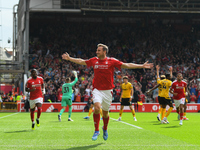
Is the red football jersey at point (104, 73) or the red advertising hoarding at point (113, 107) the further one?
the red advertising hoarding at point (113, 107)

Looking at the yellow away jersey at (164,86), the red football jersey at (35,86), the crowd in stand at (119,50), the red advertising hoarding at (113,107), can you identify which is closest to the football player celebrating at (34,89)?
the red football jersey at (35,86)

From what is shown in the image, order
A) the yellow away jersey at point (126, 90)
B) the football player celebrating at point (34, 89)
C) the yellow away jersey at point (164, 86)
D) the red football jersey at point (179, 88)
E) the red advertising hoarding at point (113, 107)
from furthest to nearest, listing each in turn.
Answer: the red advertising hoarding at point (113, 107) → the yellow away jersey at point (126, 90) → the yellow away jersey at point (164, 86) → the red football jersey at point (179, 88) → the football player celebrating at point (34, 89)

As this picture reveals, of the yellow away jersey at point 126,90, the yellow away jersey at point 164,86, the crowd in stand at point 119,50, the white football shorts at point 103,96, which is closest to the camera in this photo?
the white football shorts at point 103,96

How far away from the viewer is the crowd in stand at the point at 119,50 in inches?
1264

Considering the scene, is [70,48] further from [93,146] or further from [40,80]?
[93,146]

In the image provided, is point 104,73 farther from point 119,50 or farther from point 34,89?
point 119,50

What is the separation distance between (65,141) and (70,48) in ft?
97.0

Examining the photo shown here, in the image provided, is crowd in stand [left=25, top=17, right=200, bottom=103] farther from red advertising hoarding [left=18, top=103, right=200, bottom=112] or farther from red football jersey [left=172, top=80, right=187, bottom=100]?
red football jersey [left=172, top=80, right=187, bottom=100]

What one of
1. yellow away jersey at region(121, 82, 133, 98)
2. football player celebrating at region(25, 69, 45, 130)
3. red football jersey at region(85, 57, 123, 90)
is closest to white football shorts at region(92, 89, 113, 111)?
red football jersey at region(85, 57, 123, 90)

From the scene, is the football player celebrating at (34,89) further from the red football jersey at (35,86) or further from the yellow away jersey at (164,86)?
Result: the yellow away jersey at (164,86)

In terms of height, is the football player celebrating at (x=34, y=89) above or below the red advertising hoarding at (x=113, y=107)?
above

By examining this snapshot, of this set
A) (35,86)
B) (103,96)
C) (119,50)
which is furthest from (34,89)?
(119,50)

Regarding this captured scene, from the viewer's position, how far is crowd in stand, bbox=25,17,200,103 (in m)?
32.1

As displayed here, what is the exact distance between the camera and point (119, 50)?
125ft
